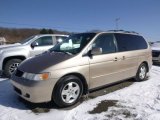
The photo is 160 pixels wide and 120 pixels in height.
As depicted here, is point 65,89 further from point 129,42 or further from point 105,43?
point 129,42

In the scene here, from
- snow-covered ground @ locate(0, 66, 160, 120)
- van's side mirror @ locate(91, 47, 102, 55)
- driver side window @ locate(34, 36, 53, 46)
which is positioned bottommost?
snow-covered ground @ locate(0, 66, 160, 120)

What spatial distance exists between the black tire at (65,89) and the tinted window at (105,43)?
1127 mm

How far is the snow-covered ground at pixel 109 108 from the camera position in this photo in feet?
13.7

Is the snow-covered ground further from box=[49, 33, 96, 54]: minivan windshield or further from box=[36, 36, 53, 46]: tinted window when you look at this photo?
box=[36, 36, 53, 46]: tinted window

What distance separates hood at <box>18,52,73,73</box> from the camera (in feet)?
14.9

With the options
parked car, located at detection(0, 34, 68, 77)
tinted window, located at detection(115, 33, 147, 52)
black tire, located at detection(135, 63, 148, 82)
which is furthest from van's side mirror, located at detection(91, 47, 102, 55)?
parked car, located at detection(0, 34, 68, 77)

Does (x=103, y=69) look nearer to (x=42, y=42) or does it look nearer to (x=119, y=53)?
(x=119, y=53)

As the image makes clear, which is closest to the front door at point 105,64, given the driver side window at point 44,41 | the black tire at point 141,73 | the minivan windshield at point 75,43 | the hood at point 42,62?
the minivan windshield at point 75,43

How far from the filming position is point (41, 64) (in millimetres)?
4684

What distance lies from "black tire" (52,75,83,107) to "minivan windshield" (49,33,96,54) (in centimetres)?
72

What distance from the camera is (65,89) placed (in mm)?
4684

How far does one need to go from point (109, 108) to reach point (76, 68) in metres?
1.14

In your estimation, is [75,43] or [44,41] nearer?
[75,43]

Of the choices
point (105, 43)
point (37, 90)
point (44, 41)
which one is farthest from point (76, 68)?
point (44, 41)
